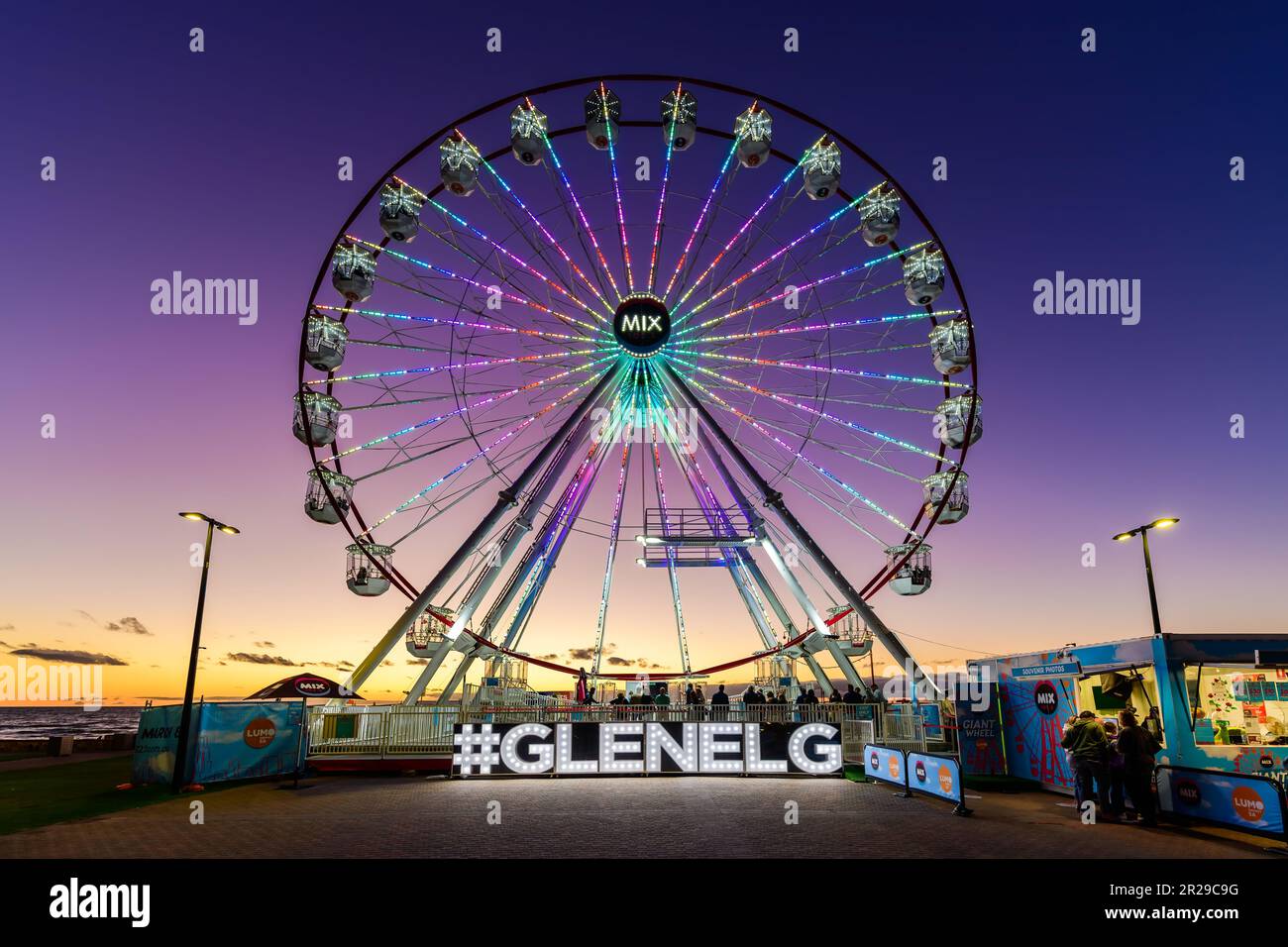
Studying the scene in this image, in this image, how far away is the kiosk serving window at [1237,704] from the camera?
1335 centimetres

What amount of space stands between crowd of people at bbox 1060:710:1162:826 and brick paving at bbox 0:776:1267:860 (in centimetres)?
54

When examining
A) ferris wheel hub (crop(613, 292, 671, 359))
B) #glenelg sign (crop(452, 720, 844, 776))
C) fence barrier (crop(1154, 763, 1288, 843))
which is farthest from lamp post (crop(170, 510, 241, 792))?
fence barrier (crop(1154, 763, 1288, 843))

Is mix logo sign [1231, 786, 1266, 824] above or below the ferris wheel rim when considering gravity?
below

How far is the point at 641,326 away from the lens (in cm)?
2189

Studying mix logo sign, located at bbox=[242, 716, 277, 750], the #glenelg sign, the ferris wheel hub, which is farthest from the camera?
the ferris wheel hub

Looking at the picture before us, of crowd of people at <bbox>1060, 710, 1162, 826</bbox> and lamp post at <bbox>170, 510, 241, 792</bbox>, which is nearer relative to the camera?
crowd of people at <bbox>1060, 710, 1162, 826</bbox>

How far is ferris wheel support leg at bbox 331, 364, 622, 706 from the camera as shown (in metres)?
19.3

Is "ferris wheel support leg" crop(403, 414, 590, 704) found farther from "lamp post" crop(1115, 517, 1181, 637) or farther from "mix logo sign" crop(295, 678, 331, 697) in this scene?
"lamp post" crop(1115, 517, 1181, 637)

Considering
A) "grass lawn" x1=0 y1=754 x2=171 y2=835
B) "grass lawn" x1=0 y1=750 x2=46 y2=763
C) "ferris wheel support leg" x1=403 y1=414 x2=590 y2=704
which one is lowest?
"grass lawn" x1=0 y1=750 x2=46 y2=763

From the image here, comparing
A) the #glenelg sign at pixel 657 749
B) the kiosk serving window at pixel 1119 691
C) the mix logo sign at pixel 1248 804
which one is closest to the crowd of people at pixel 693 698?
the #glenelg sign at pixel 657 749

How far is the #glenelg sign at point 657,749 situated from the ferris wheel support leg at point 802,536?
5.34 m

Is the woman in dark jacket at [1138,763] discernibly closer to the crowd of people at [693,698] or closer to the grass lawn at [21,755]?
the crowd of people at [693,698]

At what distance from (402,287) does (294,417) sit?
14.8 feet
